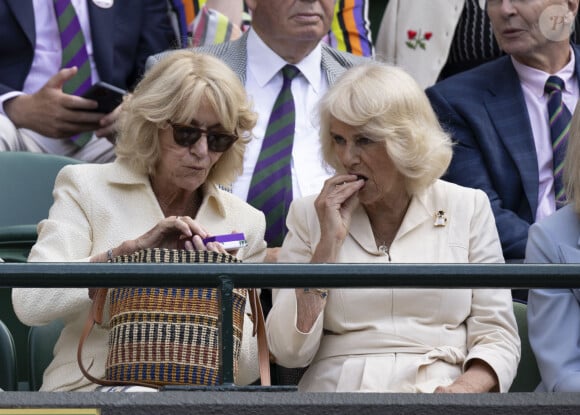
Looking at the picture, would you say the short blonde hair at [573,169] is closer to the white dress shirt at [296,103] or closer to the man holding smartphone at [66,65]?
the white dress shirt at [296,103]

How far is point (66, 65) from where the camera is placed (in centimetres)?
600

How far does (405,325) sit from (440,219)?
40cm

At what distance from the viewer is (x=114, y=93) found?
18.1ft

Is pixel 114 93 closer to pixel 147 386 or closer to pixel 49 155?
pixel 49 155

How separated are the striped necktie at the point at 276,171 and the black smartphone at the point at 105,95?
60cm

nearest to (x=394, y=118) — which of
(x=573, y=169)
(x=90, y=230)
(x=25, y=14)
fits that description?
(x=573, y=169)

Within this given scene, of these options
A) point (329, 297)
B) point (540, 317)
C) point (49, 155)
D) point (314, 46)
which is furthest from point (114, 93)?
point (540, 317)

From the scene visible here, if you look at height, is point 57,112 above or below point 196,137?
below

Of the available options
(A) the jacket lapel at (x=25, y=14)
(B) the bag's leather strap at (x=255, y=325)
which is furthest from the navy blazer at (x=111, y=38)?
(B) the bag's leather strap at (x=255, y=325)

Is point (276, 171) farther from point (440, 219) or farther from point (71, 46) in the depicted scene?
point (71, 46)

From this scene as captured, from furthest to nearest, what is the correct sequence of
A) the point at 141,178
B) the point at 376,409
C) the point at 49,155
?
1. the point at 49,155
2. the point at 141,178
3. the point at 376,409

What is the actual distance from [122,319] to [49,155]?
1545 mm

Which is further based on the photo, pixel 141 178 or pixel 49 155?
pixel 49 155

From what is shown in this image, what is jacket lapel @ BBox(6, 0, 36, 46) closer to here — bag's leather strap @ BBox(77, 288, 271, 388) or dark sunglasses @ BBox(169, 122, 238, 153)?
dark sunglasses @ BBox(169, 122, 238, 153)
